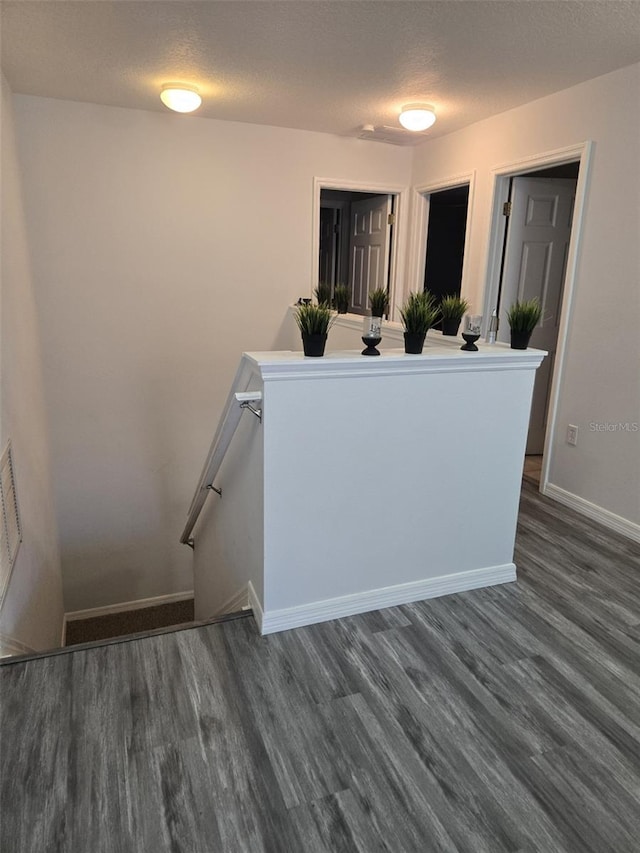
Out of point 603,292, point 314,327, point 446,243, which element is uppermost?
point 446,243

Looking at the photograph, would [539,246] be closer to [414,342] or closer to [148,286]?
[414,342]

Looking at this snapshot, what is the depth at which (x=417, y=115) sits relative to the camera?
3637 millimetres

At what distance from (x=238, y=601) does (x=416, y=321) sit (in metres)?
1.53

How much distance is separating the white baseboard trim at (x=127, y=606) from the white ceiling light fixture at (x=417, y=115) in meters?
4.20

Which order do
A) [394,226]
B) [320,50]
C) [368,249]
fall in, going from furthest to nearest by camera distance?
[368,249] < [394,226] < [320,50]

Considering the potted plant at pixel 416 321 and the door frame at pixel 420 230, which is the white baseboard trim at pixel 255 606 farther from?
the door frame at pixel 420 230

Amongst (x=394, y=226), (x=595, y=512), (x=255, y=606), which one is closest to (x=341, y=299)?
(x=394, y=226)

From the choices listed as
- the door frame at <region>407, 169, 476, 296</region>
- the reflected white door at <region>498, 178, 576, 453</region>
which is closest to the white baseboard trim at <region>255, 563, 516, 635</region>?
the reflected white door at <region>498, 178, 576, 453</region>

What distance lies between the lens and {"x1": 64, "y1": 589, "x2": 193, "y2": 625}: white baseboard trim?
4.59 meters

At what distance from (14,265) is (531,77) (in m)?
3.22

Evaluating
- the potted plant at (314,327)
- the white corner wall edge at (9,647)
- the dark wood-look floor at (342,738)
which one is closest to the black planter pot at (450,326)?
the potted plant at (314,327)

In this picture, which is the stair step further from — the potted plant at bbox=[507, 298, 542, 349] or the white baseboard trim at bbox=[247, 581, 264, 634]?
the potted plant at bbox=[507, 298, 542, 349]

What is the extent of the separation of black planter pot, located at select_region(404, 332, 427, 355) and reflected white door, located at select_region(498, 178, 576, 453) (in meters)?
2.28

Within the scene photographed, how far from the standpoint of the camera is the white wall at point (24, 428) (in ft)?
9.06
